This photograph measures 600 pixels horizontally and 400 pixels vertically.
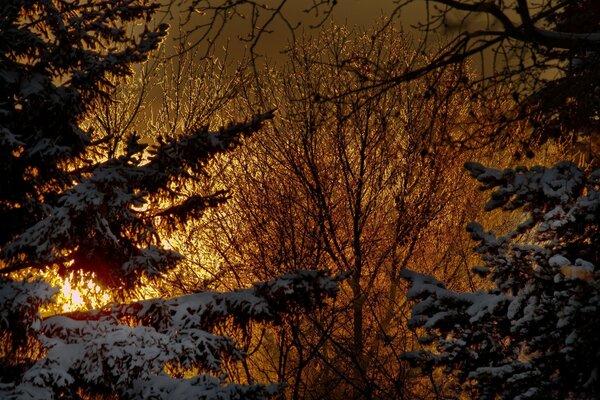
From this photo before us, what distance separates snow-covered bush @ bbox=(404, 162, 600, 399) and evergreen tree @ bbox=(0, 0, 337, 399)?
1.79m

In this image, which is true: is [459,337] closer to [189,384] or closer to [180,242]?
[189,384]

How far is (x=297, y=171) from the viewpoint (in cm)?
1395

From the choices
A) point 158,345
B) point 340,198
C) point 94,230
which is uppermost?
point 340,198

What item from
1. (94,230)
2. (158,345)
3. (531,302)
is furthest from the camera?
(94,230)

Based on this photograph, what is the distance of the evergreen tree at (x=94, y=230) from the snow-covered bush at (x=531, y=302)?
179 cm

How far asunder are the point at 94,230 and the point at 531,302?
434 cm

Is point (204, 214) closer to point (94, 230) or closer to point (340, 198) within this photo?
point (94, 230)

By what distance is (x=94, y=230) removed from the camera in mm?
6473

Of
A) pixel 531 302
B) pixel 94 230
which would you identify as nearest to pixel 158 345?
pixel 94 230

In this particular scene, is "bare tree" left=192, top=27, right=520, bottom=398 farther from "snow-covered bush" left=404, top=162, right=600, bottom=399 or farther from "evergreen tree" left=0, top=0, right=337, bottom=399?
"snow-covered bush" left=404, top=162, right=600, bottom=399

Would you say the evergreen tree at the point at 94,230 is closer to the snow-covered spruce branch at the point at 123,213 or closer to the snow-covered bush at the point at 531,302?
the snow-covered spruce branch at the point at 123,213

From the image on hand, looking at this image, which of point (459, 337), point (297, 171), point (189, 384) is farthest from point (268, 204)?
point (459, 337)

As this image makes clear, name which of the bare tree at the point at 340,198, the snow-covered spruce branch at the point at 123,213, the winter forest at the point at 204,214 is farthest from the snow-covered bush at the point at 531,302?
the bare tree at the point at 340,198

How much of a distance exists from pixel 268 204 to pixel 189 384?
8.99 meters
